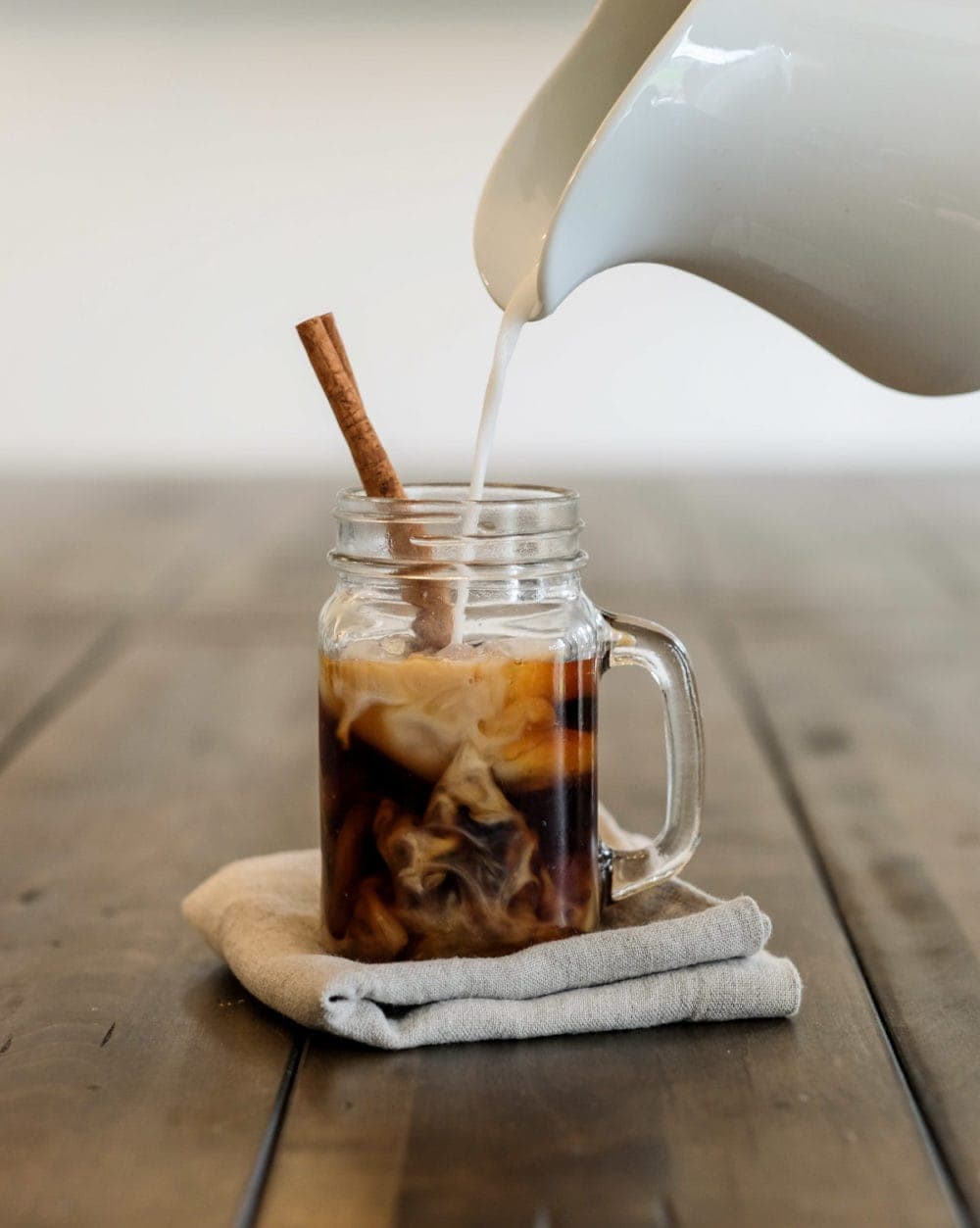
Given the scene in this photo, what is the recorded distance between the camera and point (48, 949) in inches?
30.8

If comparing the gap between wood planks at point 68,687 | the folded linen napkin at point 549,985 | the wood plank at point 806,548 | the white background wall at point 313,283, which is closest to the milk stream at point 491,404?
the folded linen napkin at point 549,985

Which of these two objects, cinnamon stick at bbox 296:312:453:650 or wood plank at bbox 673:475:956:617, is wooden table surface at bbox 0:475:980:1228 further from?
cinnamon stick at bbox 296:312:453:650

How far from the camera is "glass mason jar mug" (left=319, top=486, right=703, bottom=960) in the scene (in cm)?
71

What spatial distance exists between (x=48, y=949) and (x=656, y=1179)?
35 centimetres

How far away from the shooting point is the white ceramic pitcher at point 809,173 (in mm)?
674

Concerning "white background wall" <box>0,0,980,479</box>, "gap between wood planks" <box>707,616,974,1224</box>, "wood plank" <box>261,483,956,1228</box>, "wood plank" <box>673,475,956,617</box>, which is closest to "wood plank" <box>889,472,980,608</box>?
"wood plank" <box>673,475,956,617</box>

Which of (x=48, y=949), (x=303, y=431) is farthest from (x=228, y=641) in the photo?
(x=303, y=431)

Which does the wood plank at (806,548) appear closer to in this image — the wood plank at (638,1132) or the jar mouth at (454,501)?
the jar mouth at (454,501)

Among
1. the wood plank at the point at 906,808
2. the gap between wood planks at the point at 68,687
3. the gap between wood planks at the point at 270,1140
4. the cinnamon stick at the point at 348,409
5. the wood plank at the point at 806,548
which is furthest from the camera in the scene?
the wood plank at the point at 806,548

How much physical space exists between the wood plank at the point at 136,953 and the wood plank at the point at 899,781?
0.25m

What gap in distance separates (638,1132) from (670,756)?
9.5 inches

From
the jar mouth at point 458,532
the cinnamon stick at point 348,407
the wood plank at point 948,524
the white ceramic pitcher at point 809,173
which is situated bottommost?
the wood plank at point 948,524

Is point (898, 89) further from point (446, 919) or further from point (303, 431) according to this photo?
point (303, 431)

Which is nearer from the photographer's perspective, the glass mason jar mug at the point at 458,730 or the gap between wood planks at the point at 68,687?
the glass mason jar mug at the point at 458,730
